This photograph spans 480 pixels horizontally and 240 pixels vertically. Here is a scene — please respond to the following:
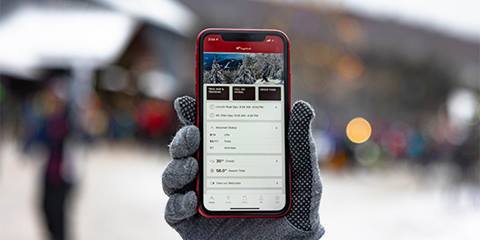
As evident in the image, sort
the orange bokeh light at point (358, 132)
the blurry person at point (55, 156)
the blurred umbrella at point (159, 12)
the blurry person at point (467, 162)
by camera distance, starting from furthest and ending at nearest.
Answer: the orange bokeh light at point (358, 132) → the blurred umbrella at point (159, 12) → the blurry person at point (467, 162) → the blurry person at point (55, 156)

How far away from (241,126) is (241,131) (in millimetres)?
14

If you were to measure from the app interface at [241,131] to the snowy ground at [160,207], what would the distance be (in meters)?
7.52

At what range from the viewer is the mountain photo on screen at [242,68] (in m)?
2.68

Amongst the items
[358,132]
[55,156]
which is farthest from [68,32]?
[55,156]

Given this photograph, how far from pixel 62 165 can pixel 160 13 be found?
21.6 meters

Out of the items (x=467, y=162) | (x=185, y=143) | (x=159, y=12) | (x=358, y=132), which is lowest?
(x=467, y=162)

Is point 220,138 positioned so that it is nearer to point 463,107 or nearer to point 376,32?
point 463,107

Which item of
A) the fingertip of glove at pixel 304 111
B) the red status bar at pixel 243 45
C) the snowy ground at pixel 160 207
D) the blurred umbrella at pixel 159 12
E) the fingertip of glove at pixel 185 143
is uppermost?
the blurred umbrella at pixel 159 12

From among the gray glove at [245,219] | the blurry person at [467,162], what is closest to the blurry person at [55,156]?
the gray glove at [245,219]

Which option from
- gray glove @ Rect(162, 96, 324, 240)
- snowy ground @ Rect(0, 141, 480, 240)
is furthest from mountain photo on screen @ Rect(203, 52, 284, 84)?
snowy ground @ Rect(0, 141, 480, 240)

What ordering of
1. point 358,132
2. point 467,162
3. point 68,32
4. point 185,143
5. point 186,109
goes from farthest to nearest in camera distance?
1. point 358,132
2. point 68,32
3. point 467,162
4. point 186,109
5. point 185,143

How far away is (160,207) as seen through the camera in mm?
13328

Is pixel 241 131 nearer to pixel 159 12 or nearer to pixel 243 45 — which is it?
pixel 243 45

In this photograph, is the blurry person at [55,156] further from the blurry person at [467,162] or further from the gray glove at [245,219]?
the blurry person at [467,162]
